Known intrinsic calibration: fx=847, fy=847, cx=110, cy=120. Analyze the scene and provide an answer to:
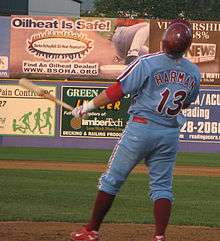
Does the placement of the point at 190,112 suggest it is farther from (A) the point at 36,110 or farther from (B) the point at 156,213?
(B) the point at 156,213

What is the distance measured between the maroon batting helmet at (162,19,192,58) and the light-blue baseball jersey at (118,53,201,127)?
0.20 feet

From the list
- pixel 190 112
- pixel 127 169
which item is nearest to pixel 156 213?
pixel 127 169

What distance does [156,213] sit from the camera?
696 centimetres

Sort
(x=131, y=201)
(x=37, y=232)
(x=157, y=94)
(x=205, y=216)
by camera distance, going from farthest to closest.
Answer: (x=131, y=201) < (x=205, y=216) < (x=37, y=232) < (x=157, y=94)

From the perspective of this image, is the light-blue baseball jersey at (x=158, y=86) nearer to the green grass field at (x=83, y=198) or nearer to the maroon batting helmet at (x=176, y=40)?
the maroon batting helmet at (x=176, y=40)

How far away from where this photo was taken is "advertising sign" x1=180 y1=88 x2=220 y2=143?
2636 cm

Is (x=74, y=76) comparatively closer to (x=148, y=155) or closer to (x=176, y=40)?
(x=148, y=155)

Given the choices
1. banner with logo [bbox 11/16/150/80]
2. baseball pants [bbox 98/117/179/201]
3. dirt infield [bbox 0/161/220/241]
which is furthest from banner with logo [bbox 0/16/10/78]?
baseball pants [bbox 98/117/179/201]

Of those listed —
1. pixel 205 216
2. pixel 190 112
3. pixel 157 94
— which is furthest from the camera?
pixel 190 112

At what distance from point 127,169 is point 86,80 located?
21.2 meters

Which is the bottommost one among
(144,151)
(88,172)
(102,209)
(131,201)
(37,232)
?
(88,172)

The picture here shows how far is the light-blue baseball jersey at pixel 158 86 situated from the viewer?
6660 millimetres

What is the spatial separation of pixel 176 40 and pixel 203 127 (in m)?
19.8

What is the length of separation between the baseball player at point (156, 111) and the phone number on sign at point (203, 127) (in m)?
19.4
